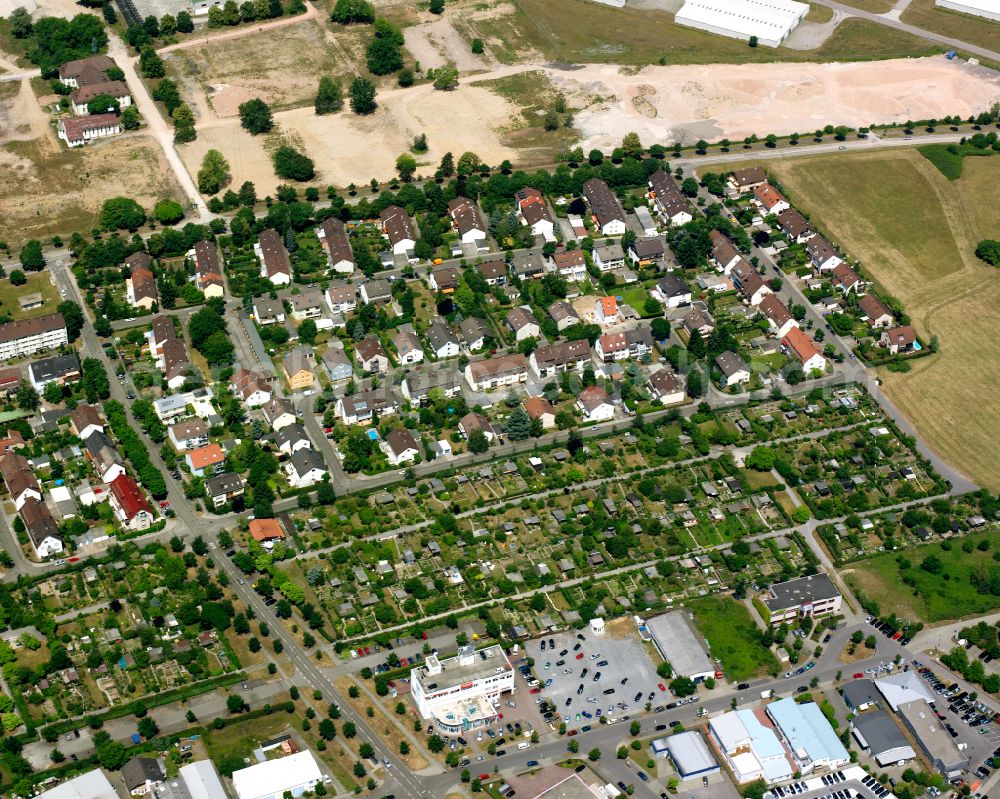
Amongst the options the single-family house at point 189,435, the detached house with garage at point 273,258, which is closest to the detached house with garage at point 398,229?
the detached house with garage at point 273,258

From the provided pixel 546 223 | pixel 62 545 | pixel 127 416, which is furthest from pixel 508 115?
pixel 62 545

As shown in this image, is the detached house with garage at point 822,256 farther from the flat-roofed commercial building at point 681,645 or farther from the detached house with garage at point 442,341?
the flat-roofed commercial building at point 681,645

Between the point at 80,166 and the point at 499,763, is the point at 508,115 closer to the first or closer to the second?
the point at 80,166

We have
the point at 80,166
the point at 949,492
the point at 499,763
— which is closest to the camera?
the point at 499,763

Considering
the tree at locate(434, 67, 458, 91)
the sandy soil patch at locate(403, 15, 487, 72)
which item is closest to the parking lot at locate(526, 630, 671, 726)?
the tree at locate(434, 67, 458, 91)

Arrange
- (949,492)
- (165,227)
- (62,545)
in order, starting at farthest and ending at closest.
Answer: (165,227), (949,492), (62,545)
